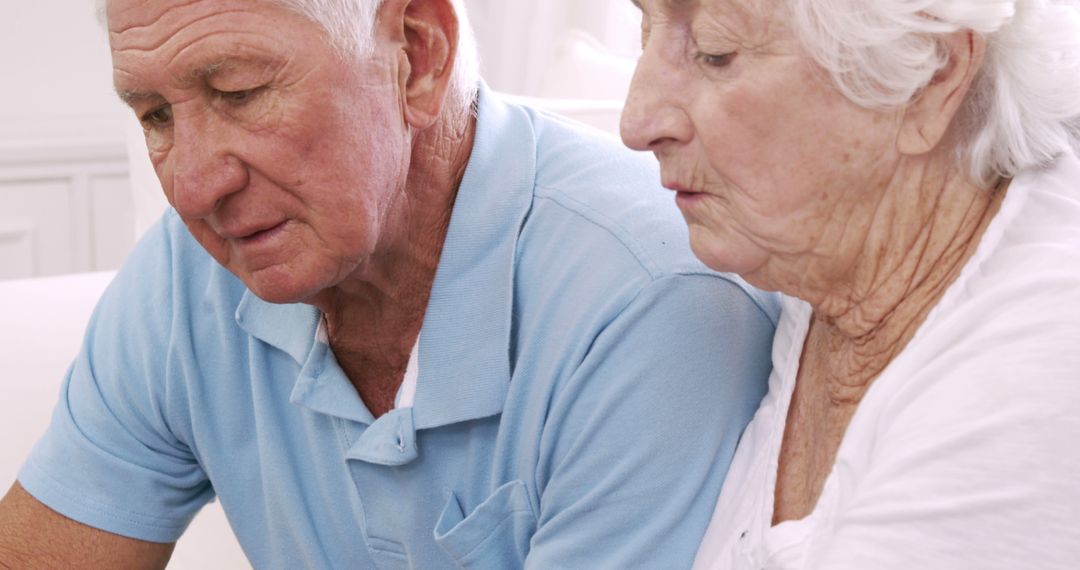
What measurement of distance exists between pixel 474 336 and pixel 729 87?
0.41 m

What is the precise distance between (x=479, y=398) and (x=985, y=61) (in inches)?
22.4

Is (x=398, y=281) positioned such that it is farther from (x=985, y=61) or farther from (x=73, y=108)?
(x=73, y=108)

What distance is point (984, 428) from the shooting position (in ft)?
2.82

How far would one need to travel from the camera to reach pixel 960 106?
101 cm

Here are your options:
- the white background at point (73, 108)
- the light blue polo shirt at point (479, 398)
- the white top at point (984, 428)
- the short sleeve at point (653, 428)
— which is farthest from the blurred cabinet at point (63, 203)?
the white top at point (984, 428)

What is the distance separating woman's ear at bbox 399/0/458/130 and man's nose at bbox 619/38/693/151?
271 mm

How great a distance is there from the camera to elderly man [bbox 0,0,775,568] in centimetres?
117

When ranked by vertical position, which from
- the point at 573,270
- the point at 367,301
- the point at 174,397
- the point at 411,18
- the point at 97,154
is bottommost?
the point at 97,154

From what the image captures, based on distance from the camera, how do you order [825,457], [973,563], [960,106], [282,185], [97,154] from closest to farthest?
[973,563]
[960,106]
[825,457]
[282,185]
[97,154]

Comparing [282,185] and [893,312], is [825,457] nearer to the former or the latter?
[893,312]

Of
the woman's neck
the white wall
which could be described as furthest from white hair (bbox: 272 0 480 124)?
the white wall

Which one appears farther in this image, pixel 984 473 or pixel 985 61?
pixel 985 61

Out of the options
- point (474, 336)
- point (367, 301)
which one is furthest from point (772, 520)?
point (367, 301)

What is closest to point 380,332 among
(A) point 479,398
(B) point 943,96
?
(A) point 479,398
